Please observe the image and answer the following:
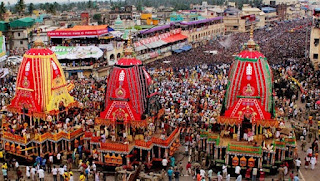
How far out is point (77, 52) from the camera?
49.1 metres

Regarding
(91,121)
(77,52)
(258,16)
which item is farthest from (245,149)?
(258,16)

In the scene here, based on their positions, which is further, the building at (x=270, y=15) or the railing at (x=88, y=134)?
the building at (x=270, y=15)

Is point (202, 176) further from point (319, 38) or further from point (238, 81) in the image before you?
point (319, 38)

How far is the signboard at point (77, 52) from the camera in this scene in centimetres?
4838

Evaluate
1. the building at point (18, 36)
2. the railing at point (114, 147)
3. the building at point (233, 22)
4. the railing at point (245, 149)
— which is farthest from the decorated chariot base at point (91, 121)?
the building at point (233, 22)

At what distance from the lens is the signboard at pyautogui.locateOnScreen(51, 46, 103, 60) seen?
48.4m

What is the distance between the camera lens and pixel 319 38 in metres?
47.8

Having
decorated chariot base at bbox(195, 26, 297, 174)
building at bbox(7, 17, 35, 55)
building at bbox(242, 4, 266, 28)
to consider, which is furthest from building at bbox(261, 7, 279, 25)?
decorated chariot base at bbox(195, 26, 297, 174)

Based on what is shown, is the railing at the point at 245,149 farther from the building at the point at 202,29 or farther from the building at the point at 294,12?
the building at the point at 294,12

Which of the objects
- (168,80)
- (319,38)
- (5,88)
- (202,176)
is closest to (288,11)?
(319,38)

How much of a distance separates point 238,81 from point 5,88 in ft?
85.1

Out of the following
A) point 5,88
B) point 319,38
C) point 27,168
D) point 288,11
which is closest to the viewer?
point 27,168

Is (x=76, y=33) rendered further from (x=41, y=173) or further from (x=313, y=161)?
(x=313, y=161)

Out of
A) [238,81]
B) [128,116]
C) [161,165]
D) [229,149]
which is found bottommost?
[161,165]
